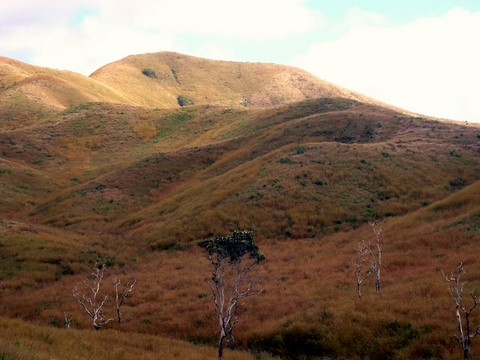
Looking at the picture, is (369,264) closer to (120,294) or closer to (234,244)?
(234,244)

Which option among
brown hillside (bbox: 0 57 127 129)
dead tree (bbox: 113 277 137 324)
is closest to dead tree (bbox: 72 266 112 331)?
dead tree (bbox: 113 277 137 324)

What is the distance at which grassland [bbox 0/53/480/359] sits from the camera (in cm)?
1484

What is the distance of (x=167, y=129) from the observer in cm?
9512

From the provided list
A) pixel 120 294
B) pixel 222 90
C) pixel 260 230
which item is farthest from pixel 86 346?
pixel 222 90

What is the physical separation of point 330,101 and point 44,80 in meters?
107

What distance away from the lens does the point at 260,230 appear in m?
33.6

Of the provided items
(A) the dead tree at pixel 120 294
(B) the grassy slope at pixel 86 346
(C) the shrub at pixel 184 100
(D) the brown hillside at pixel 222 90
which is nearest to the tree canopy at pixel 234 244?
(B) the grassy slope at pixel 86 346

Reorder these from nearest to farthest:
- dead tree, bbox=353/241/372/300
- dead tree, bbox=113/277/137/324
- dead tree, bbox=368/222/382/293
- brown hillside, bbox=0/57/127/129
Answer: dead tree, bbox=113/277/137/324 → dead tree, bbox=353/241/372/300 → dead tree, bbox=368/222/382/293 → brown hillside, bbox=0/57/127/129

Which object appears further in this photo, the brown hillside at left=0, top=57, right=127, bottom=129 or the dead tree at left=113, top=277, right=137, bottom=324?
the brown hillside at left=0, top=57, right=127, bottom=129

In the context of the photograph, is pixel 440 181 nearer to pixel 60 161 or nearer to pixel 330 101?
pixel 330 101

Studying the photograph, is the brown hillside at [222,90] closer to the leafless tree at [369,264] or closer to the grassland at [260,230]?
the grassland at [260,230]

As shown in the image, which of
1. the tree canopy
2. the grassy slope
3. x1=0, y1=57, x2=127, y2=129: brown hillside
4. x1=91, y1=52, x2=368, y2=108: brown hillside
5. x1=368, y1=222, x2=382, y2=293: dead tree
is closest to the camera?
the grassy slope

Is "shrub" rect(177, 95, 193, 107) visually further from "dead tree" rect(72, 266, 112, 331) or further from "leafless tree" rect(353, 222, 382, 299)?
"leafless tree" rect(353, 222, 382, 299)

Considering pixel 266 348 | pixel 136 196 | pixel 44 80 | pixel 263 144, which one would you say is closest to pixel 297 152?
pixel 263 144
